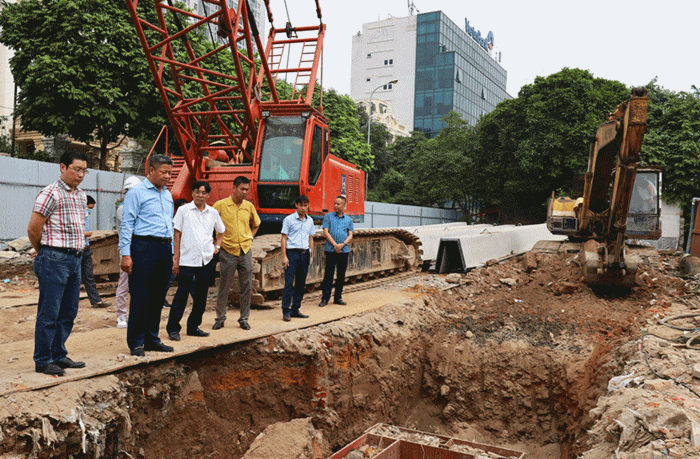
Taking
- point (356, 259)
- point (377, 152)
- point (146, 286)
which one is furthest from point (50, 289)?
point (377, 152)

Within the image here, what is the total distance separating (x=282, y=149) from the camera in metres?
9.45

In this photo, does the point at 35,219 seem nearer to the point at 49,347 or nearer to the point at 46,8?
the point at 49,347

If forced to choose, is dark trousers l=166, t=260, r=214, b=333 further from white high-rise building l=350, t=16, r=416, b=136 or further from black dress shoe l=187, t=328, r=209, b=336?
white high-rise building l=350, t=16, r=416, b=136

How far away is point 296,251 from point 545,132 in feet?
90.9

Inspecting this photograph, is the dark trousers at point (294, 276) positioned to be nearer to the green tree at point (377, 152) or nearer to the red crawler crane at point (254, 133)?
the red crawler crane at point (254, 133)

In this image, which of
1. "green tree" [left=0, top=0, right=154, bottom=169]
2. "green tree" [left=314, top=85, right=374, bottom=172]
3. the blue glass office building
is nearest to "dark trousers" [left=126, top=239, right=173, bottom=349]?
"green tree" [left=0, top=0, right=154, bottom=169]

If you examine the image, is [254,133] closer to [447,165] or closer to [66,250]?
[66,250]

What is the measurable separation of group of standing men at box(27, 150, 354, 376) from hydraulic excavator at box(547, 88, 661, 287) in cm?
627

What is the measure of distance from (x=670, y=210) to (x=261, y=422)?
28.1 meters

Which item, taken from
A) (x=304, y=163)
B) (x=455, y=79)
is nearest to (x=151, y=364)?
(x=304, y=163)

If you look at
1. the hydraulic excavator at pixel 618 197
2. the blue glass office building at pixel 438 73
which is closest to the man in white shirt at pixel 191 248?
the hydraulic excavator at pixel 618 197

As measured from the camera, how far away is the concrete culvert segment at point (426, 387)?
160 inches

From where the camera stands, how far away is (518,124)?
33094 millimetres

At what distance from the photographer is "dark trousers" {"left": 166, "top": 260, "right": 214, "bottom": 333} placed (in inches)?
221
